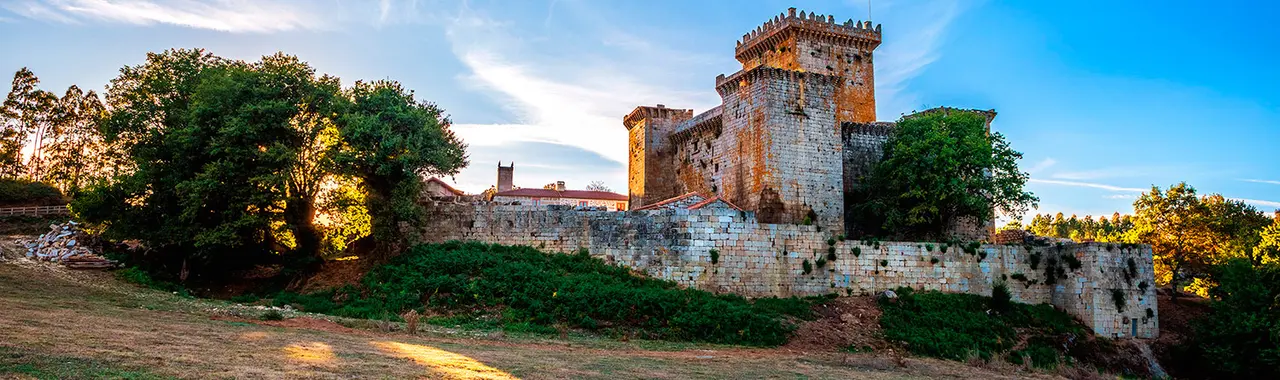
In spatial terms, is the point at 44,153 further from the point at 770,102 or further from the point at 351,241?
the point at 770,102

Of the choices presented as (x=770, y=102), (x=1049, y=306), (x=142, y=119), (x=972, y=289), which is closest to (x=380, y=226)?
(x=142, y=119)

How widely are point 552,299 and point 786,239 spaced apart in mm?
9030

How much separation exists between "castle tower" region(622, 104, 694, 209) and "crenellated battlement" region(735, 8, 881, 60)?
597cm

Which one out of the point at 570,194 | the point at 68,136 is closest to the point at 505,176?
the point at 570,194

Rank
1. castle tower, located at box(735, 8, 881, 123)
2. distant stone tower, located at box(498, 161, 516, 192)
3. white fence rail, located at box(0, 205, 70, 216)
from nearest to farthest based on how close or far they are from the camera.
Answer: white fence rail, located at box(0, 205, 70, 216) → castle tower, located at box(735, 8, 881, 123) → distant stone tower, located at box(498, 161, 516, 192)

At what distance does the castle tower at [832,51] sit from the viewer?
43.8 meters

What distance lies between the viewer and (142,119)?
2984cm

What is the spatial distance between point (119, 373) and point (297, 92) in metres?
20.9

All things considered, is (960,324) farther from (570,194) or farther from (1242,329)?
(570,194)

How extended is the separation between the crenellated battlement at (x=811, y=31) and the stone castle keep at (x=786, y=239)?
29.0 ft

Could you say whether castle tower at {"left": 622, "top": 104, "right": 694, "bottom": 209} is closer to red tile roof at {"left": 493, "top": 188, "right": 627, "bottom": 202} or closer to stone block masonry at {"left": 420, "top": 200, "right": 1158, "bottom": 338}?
stone block masonry at {"left": 420, "top": 200, "right": 1158, "bottom": 338}

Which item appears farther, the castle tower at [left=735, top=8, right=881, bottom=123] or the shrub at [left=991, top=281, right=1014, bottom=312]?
the castle tower at [left=735, top=8, right=881, bottom=123]

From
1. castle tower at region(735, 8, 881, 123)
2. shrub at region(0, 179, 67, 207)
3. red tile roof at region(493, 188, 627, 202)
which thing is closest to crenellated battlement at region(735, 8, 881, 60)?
castle tower at region(735, 8, 881, 123)

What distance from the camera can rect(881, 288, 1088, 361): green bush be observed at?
989 inches
